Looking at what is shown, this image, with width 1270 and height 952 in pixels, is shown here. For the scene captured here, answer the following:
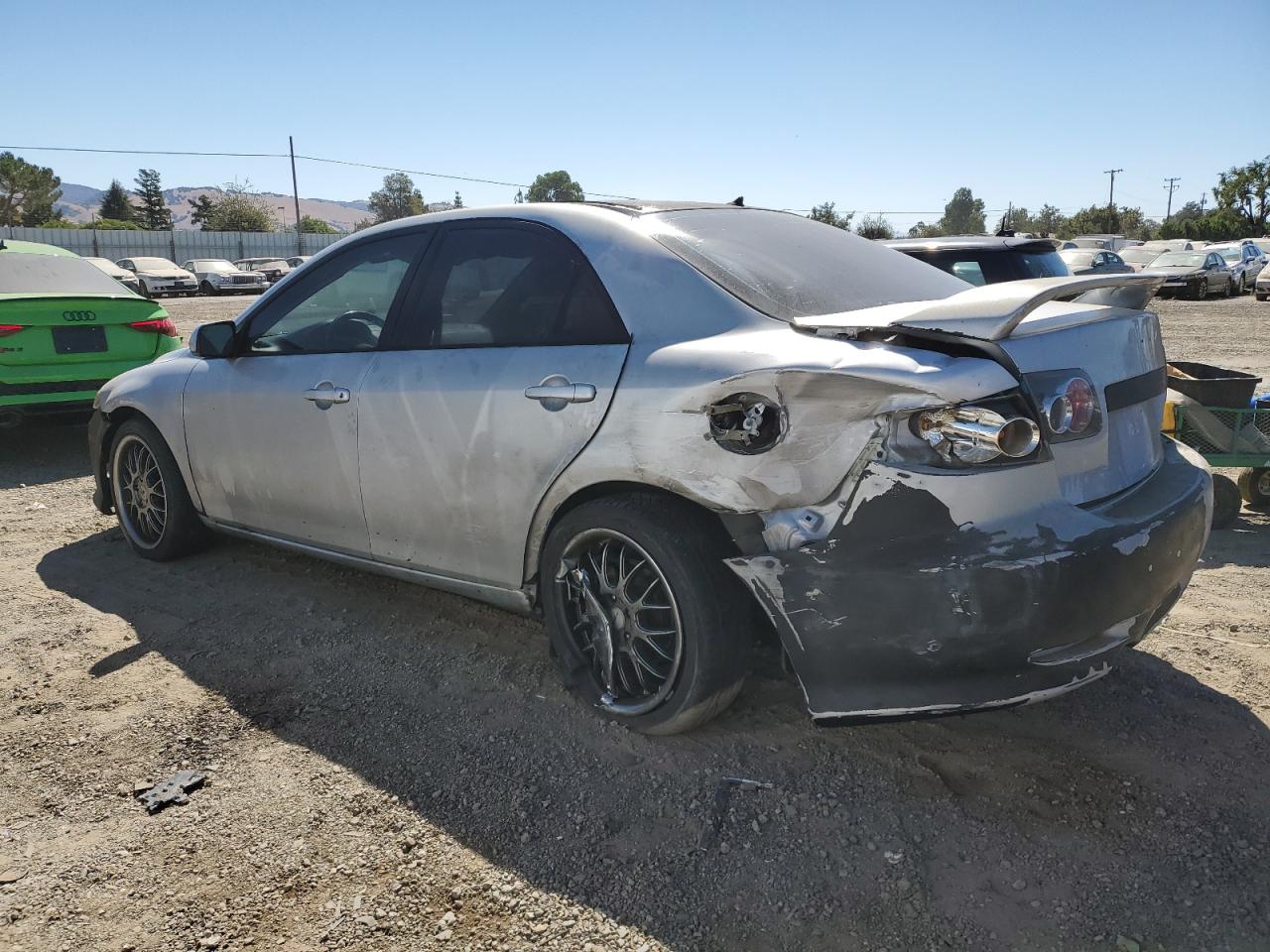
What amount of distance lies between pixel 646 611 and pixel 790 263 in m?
1.24

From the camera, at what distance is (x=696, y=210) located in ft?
11.3

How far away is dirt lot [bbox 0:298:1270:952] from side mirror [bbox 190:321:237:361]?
46.8 inches

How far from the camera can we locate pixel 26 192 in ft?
228

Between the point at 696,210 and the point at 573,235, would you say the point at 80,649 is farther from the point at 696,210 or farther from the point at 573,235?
the point at 696,210

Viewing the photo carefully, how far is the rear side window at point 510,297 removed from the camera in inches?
119

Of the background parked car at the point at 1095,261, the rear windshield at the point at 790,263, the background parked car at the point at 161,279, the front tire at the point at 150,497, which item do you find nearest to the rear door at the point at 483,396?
the rear windshield at the point at 790,263

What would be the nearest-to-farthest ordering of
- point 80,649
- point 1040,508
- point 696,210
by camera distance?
point 1040,508 → point 696,210 → point 80,649

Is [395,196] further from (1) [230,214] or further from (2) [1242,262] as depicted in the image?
(2) [1242,262]

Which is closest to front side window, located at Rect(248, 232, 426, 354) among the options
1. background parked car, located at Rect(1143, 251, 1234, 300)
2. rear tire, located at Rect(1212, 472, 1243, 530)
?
rear tire, located at Rect(1212, 472, 1243, 530)

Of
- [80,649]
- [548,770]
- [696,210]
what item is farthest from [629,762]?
[80,649]

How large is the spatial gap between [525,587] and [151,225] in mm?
91944

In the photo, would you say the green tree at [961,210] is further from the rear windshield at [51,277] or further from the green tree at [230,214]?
the rear windshield at [51,277]

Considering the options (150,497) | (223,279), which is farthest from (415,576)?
(223,279)

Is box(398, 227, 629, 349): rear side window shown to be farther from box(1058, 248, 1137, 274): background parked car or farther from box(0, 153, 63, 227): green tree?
box(0, 153, 63, 227): green tree
